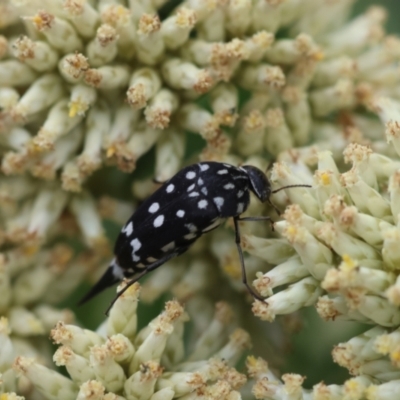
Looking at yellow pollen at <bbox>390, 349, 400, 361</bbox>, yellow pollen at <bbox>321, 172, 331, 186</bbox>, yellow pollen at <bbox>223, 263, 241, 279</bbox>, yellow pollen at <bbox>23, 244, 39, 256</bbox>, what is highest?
yellow pollen at <bbox>321, 172, 331, 186</bbox>

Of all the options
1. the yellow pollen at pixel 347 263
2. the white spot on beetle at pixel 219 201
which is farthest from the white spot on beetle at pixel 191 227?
the yellow pollen at pixel 347 263

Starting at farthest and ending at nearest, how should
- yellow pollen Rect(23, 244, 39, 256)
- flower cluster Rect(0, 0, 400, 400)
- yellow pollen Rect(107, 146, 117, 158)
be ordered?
yellow pollen Rect(23, 244, 39, 256) < yellow pollen Rect(107, 146, 117, 158) < flower cluster Rect(0, 0, 400, 400)

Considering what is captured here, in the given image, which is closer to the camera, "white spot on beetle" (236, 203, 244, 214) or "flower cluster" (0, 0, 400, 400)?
"flower cluster" (0, 0, 400, 400)

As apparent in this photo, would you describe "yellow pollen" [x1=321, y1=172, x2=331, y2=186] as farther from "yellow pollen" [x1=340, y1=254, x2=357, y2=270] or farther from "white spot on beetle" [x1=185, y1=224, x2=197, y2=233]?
"white spot on beetle" [x1=185, y1=224, x2=197, y2=233]

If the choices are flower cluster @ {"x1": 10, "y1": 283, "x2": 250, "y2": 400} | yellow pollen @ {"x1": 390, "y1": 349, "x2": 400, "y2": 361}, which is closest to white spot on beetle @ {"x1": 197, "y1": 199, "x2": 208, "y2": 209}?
flower cluster @ {"x1": 10, "y1": 283, "x2": 250, "y2": 400}

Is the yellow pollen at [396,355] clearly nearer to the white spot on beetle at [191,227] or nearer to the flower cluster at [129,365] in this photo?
the flower cluster at [129,365]

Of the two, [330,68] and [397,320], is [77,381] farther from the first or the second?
[330,68]
